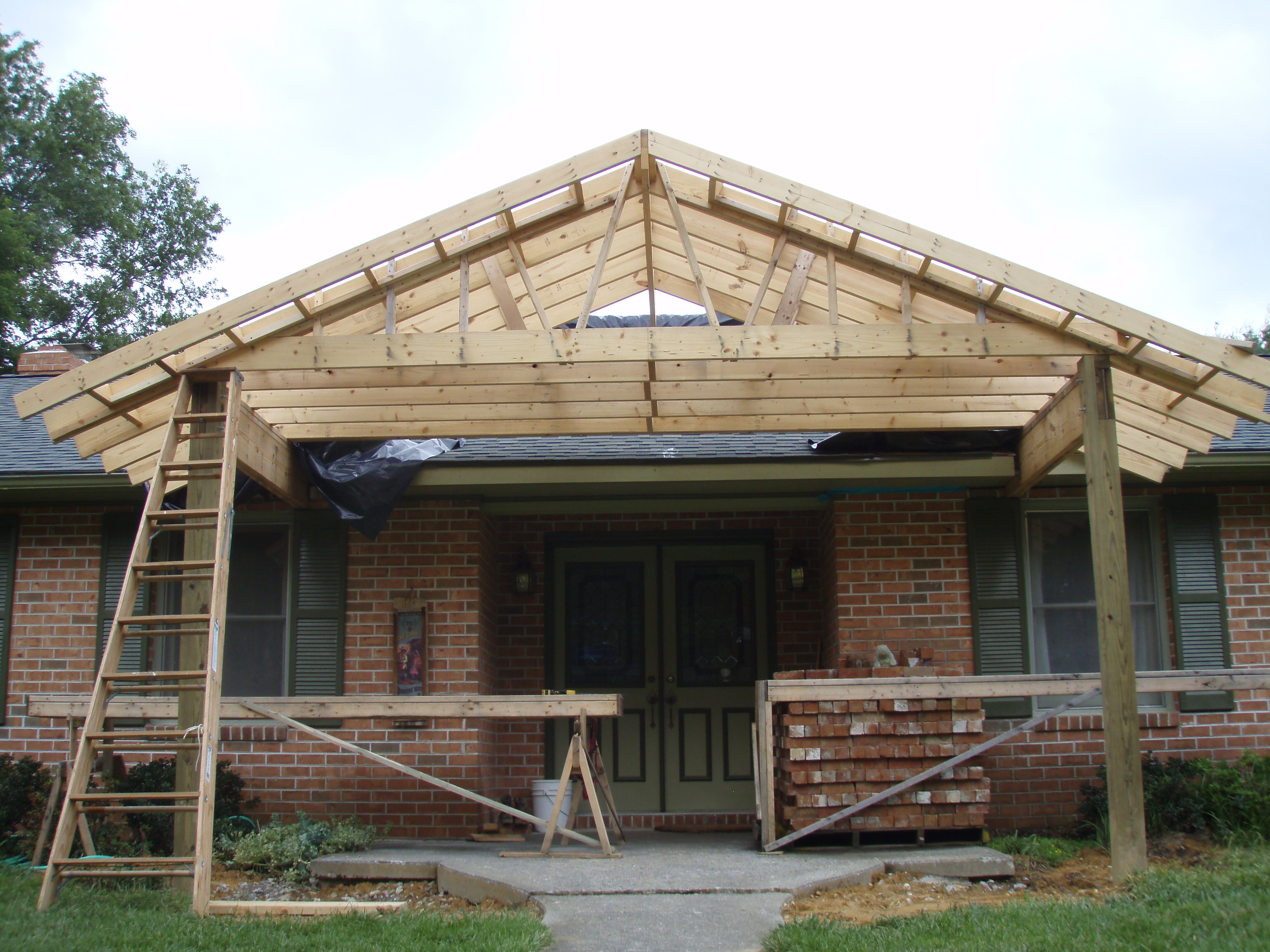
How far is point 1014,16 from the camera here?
45.7ft

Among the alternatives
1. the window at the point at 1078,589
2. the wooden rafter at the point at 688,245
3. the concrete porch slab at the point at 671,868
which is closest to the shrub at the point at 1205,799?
the window at the point at 1078,589

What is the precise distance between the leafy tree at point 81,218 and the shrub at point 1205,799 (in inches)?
953

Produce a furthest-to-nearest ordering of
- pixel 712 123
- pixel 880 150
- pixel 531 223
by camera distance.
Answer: pixel 712 123, pixel 880 150, pixel 531 223

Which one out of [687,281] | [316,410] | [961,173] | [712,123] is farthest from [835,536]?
[712,123]

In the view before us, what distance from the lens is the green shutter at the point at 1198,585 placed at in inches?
330

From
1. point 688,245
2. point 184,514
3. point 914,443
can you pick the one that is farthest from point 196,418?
point 914,443

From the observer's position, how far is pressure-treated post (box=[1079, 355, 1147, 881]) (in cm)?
577

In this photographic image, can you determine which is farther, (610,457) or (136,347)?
(610,457)

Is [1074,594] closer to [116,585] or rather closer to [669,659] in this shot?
[669,659]

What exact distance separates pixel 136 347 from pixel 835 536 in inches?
213

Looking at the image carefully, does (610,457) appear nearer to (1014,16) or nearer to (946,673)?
(946,673)

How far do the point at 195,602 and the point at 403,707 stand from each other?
5.04ft

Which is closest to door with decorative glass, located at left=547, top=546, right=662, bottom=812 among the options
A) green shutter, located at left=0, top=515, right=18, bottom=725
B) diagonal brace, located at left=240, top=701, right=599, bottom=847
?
diagonal brace, located at left=240, top=701, right=599, bottom=847

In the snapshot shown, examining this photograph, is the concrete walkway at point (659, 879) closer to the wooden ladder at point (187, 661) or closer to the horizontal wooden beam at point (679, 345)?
the wooden ladder at point (187, 661)
